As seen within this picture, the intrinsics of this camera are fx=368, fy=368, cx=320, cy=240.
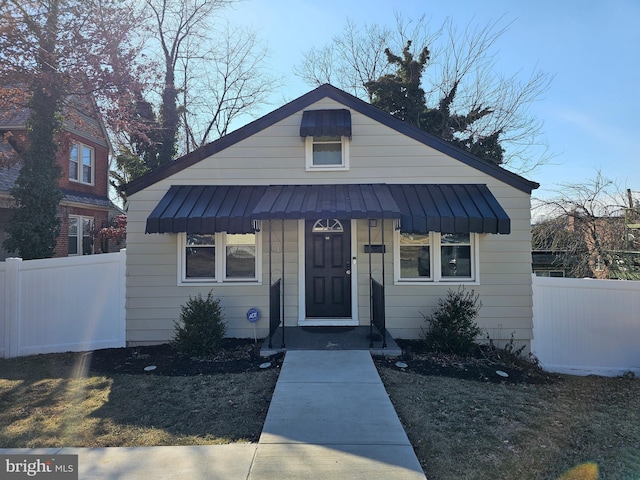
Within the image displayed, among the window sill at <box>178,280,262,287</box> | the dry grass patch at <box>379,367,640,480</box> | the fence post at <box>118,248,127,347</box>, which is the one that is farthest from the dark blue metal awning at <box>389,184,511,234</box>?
the fence post at <box>118,248,127,347</box>

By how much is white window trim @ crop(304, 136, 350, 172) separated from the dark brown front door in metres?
1.04

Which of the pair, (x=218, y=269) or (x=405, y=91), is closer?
(x=218, y=269)

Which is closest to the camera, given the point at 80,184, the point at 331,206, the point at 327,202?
the point at 331,206

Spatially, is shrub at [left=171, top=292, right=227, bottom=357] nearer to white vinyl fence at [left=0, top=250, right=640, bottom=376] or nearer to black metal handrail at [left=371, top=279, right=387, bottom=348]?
white vinyl fence at [left=0, top=250, right=640, bottom=376]

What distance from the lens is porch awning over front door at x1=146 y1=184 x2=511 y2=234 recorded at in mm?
6180

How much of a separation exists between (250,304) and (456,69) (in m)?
15.3

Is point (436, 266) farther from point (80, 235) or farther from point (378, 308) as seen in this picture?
point (80, 235)

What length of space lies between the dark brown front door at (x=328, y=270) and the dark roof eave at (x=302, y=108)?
2166 mm

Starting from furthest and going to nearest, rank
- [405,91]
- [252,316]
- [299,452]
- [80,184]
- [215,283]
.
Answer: [405,91]
[80,184]
[215,283]
[252,316]
[299,452]

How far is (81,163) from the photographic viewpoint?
15.6 m

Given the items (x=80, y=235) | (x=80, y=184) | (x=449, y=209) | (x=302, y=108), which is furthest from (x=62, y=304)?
(x=80, y=184)

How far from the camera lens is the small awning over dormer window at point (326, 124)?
6.96 meters

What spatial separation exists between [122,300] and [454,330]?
6253mm

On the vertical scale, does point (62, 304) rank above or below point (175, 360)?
above
